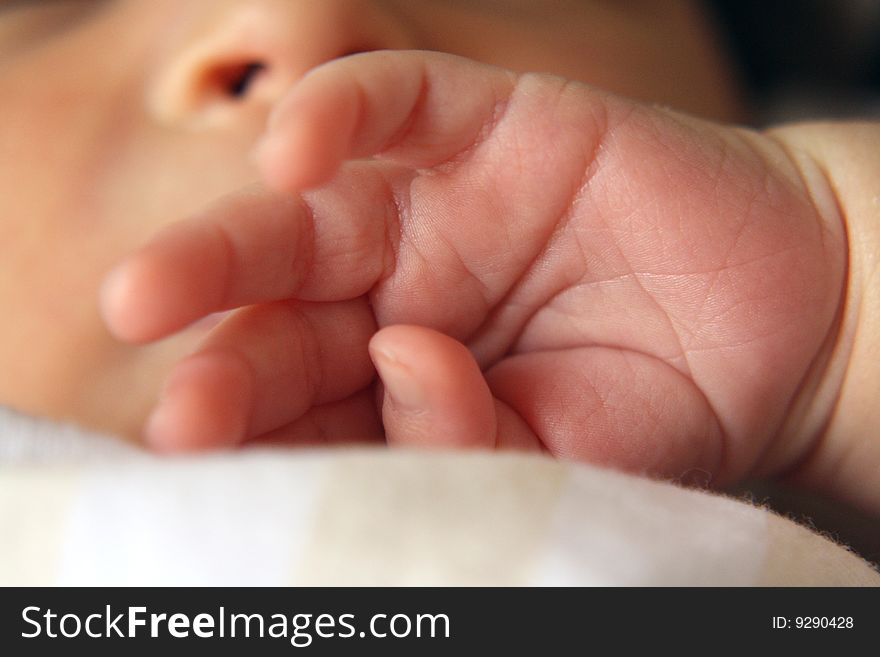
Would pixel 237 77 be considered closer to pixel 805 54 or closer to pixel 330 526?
pixel 330 526

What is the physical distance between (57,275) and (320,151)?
0.38m

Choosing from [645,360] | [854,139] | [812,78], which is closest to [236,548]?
[645,360]

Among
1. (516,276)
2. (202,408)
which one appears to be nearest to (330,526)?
(202,408)

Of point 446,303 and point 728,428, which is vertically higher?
point 446,303

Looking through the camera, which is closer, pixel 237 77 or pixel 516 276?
pixel 516 276

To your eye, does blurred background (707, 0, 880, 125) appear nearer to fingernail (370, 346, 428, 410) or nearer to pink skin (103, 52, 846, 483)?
pink skin (103, 52, 846, 483)

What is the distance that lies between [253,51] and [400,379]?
1.32ft

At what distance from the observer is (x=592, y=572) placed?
35 centimetres

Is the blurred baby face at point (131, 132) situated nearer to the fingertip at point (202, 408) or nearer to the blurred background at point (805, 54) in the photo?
the fingertip at point (202, 408)

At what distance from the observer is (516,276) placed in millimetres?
633

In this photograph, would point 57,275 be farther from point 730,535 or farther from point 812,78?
point 812,78

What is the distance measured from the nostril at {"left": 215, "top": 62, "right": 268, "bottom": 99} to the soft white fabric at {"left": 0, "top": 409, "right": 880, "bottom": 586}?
0.47m
